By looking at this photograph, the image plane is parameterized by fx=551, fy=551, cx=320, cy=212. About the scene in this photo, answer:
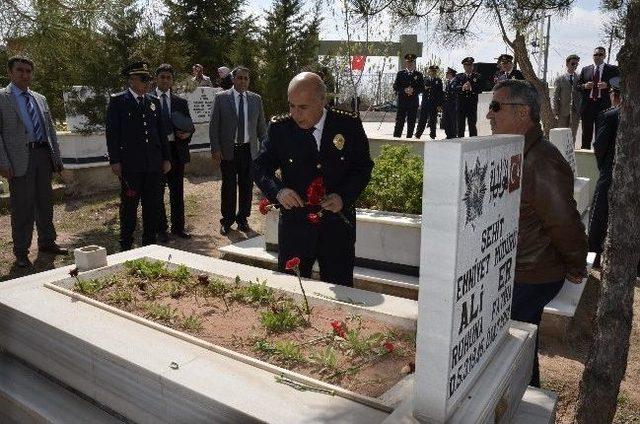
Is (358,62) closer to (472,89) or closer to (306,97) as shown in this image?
(472,89)

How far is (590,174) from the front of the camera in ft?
28.2

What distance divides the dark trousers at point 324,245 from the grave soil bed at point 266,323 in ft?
0.77

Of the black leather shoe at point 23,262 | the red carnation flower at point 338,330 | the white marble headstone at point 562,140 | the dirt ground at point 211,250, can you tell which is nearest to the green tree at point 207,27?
the dirt ground at point 211,250

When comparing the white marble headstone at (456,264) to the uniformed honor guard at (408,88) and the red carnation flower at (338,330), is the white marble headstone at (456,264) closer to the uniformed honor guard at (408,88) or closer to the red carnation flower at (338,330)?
the red carnation flower at (338,330)

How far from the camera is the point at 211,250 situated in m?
6.57

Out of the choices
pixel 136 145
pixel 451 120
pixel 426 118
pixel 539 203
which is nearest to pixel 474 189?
pixel 539 203

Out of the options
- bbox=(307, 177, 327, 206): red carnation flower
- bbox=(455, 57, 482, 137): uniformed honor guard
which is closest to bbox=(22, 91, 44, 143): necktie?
bbox=(307, 177, 327, 206): red carnation flower

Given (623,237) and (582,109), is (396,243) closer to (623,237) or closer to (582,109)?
(623,237)

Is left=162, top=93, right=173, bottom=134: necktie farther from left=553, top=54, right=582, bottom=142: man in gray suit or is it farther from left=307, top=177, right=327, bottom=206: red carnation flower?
left=553, top=54, right=582, bottom=142: man in gray suit

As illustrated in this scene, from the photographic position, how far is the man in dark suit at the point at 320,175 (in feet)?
10.7

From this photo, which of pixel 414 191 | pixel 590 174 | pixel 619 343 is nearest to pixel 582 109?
pixel 590 174

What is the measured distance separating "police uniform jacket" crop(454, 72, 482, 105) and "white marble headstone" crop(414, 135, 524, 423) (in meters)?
10.5

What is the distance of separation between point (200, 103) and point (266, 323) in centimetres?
943

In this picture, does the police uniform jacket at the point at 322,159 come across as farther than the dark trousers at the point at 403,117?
No
